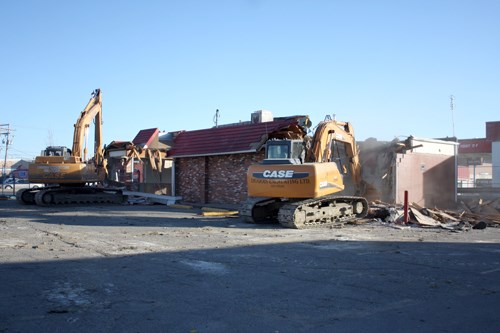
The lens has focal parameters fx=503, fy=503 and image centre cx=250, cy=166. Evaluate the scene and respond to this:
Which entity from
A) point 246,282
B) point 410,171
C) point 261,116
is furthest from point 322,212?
point 261,116

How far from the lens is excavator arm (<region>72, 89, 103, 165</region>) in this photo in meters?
26.4

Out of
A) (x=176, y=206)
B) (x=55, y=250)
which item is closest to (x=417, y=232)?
(x=55, y=250)

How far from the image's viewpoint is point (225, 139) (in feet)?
89.0

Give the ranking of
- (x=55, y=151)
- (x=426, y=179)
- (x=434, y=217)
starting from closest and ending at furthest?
1. (x=434, y=217)
2. (x=426, y=179)
3. (x=55, y=151)

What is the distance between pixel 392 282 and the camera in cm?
810

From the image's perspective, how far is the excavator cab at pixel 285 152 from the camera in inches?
672

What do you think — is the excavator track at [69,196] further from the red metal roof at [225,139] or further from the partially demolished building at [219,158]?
the red metal roof at [225,139]

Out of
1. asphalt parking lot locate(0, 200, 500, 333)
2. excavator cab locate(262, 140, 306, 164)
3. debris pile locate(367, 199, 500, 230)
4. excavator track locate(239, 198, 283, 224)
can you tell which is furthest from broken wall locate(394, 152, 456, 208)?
asphalt parking lot locate(0, 200, 500, 333)

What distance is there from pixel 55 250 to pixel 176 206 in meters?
15.1

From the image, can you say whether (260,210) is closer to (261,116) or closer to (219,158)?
(219,158)

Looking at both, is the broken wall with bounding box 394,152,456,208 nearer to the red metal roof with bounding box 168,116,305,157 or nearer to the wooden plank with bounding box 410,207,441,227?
the wooden plank with bounding box 410,207,441,227

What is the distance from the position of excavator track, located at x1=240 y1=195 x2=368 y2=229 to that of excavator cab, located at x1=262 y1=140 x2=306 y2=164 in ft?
4.59

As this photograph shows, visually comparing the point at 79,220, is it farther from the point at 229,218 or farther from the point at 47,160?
the point at 47,160

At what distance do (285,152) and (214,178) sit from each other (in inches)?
430
